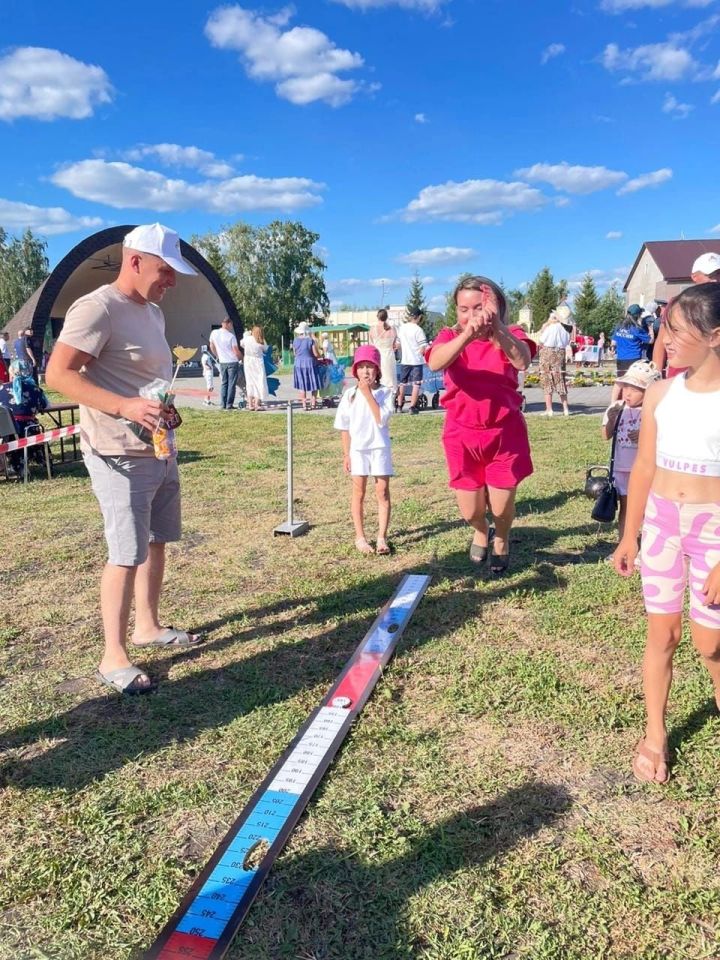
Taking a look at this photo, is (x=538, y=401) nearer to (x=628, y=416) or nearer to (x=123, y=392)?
(x=628, y=416)

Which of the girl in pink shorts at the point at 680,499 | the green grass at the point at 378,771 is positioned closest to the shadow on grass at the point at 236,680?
the green grass at the point at 378,771

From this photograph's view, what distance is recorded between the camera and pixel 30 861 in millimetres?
2090

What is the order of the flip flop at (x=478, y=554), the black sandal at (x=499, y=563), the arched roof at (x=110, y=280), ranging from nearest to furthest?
the black sandal at (x=499, y=563) → the flip flop at (x=478, y=554) → the arched roof at (x=110, y=280)

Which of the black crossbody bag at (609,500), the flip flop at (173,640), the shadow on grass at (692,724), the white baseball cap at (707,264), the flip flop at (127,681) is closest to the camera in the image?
the shadow on grass at (692,724)

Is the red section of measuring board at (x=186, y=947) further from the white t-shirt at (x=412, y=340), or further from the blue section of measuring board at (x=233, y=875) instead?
the white t-shirt at (x=412, y=340)

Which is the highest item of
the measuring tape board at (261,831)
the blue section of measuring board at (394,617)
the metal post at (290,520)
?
the metal post at (290,520)

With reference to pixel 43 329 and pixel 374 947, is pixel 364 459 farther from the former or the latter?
pixel 43 329

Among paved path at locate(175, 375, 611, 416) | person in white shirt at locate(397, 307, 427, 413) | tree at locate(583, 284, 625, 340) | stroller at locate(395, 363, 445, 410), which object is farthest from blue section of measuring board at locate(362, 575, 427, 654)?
tree at locate(583, 284, 625, 340)

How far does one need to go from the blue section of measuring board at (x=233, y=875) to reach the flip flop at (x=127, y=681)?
1.01 meters

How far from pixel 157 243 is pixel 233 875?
7.91ft

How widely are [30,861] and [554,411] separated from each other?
1198 cm

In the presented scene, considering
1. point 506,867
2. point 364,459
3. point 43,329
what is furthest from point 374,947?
point 43,329

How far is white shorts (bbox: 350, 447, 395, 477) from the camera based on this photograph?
16.1 feet

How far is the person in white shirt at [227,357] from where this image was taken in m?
13.4
